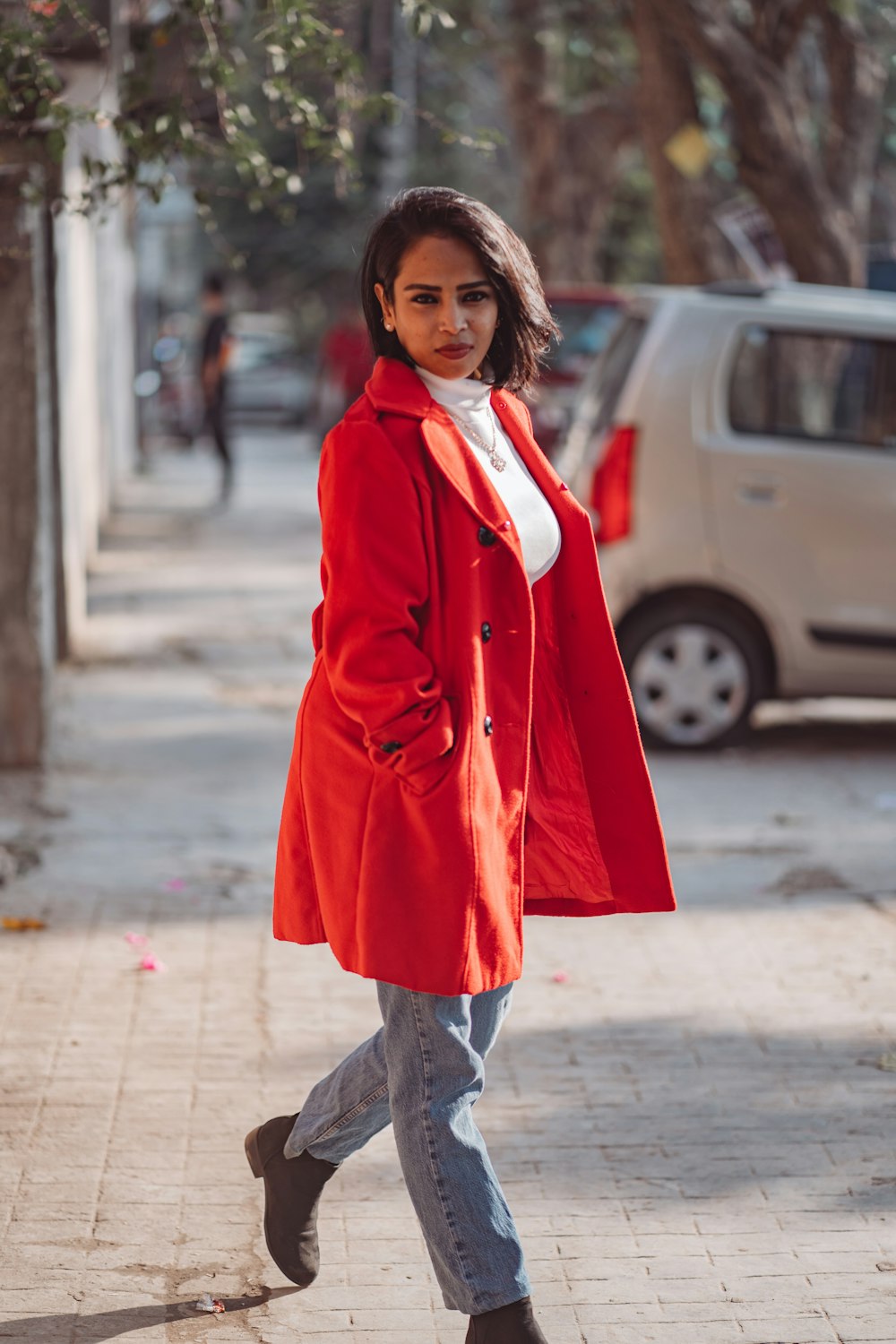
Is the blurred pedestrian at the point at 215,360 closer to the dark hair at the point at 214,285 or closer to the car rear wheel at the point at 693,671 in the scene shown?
the dark hair at the point at 214,285

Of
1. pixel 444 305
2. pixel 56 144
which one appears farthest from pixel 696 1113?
pixel 56 144

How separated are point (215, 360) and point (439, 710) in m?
15.4

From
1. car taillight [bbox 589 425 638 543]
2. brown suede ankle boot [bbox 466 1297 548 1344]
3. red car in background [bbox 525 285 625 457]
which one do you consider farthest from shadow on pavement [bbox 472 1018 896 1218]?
red car in background [bbox 525 285 625 457]

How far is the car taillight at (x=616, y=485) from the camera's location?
8336mm

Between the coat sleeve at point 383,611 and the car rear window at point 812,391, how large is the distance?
5.69 m

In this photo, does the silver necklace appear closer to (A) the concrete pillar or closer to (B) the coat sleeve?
(B) the coat sleeve

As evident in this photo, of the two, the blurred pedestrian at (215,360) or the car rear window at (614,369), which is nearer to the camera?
the car rear window at (614,369)

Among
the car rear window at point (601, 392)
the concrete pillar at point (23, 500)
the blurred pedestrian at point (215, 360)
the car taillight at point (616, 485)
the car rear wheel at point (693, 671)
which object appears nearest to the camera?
the concrete pillar at point (23, 500)

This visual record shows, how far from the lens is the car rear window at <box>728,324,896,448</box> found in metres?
8.43

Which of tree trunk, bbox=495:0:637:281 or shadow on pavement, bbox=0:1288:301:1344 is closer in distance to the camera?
shadow on pavement, bbox=0:1288:301:1344

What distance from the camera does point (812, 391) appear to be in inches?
333

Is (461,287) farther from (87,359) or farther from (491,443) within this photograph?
(87,359)

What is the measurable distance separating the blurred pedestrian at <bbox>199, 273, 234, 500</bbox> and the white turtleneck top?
15.0m

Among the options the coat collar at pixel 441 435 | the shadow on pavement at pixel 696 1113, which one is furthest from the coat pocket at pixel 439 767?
the shadow on pavement at pixel 696 1113
